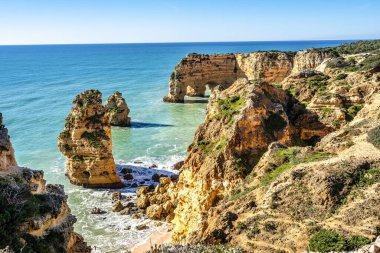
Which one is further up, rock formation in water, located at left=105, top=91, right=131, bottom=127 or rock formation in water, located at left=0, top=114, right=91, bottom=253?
rock formation in water, located at left=0, top=114, right=91, bottom=253

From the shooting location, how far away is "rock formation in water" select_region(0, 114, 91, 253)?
14.8m

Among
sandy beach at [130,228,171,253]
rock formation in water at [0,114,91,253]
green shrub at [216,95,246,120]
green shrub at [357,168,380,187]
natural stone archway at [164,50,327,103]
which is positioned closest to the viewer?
rock formation in water at [0,114,91,253]

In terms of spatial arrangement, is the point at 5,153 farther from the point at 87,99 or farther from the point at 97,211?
the point at 87,99

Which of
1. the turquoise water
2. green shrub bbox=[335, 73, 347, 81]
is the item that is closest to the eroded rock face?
the turquoise water

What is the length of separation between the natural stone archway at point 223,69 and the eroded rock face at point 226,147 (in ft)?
157

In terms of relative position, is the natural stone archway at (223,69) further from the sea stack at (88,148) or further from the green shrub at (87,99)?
the sea stack at (88,148)

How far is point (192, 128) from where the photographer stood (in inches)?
2339

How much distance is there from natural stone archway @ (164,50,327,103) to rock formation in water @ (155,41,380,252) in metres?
33.1

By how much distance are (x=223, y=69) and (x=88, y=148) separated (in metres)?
49.1

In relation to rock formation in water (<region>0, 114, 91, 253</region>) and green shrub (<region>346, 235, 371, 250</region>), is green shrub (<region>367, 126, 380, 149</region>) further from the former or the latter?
rock formation in water (<region>0, 114, 91, 253</region>)

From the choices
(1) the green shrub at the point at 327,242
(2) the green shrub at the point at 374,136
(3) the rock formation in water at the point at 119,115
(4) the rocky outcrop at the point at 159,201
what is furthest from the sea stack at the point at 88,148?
(1) the green shrub at the point at 327,242

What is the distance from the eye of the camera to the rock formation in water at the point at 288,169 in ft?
46.8

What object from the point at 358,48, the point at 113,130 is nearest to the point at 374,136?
the point at 113,130

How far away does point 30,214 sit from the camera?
15695mm
